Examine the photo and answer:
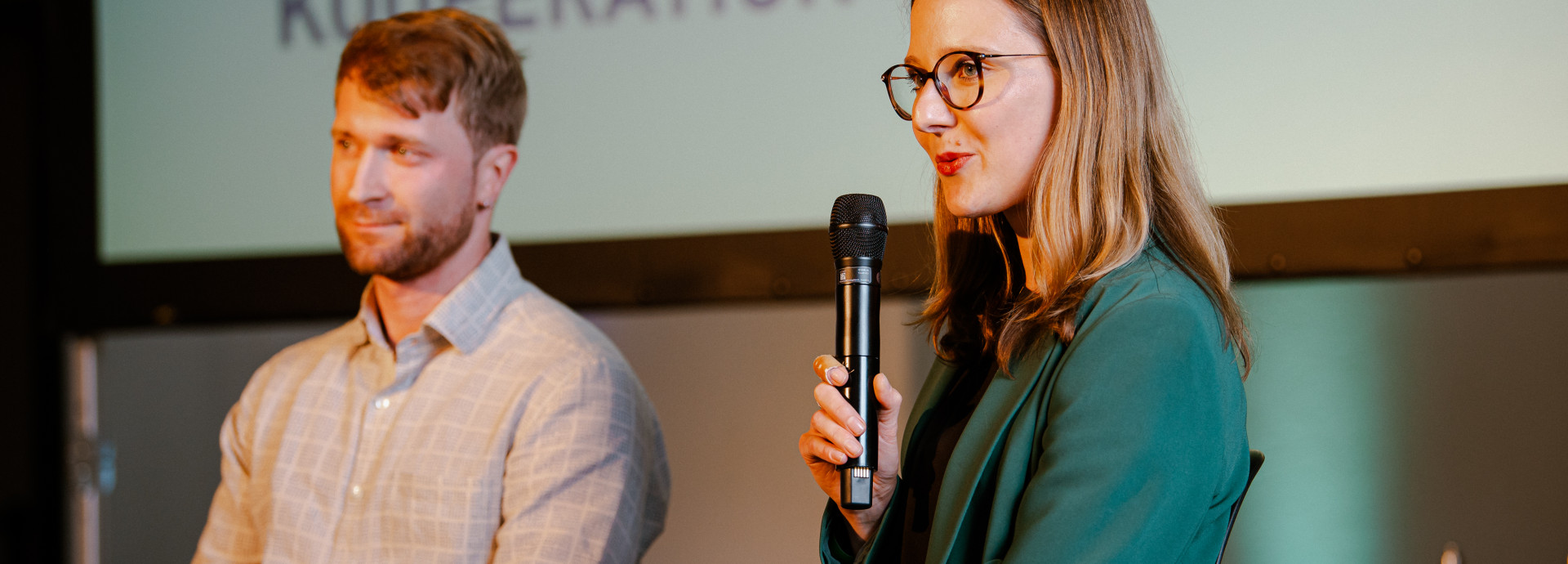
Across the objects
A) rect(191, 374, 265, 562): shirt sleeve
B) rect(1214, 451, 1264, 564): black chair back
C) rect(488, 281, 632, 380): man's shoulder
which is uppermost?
rect(488, 281, 632, 380): man's shoulder

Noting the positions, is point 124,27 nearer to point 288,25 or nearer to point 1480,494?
point 288,25

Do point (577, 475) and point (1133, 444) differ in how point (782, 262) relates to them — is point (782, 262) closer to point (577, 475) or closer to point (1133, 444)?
point (577, 475)

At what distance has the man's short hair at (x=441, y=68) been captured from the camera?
1807mm

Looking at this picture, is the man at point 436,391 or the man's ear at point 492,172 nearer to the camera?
the man at point 436,391

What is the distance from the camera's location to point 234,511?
1906 mm

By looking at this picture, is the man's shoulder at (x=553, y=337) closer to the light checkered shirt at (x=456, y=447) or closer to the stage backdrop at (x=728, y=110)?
the light checkered shirt at (x=456, y=447)

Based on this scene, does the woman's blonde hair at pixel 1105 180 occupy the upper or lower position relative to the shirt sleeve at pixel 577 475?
upper

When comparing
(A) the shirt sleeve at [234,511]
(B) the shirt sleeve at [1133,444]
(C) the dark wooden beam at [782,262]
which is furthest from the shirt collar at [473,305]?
(B) the shirt sleeve at [1133,444]

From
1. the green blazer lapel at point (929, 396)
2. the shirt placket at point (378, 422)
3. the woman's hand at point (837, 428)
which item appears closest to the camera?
the woman's hand at point (837, 428)

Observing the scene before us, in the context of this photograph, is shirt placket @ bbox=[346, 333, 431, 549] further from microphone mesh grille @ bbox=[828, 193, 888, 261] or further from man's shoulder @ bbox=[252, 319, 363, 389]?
microphone mesh grille @ bbox=[828, 193, 888, 261]

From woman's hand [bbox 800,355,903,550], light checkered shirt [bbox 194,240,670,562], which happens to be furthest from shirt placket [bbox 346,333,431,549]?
woman's hand [bbox 800,355,903,550]

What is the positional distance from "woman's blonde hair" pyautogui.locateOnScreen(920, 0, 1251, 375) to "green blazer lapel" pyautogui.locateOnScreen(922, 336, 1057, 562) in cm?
2

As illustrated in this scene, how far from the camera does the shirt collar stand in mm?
1804

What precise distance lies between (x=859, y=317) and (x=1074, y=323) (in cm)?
20
